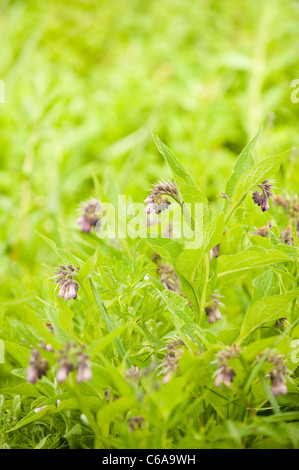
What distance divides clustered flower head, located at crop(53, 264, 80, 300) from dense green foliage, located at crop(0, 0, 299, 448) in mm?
19

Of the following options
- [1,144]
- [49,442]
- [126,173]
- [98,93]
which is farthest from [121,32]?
[49,442]

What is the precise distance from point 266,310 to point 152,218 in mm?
569

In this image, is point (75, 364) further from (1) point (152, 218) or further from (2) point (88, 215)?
(1) point (152, 218)

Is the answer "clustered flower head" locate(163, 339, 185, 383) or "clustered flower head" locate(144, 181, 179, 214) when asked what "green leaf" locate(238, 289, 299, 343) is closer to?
"clustered flower head" locate(163, 339, 185, 383)

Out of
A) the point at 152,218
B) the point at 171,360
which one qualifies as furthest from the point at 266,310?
the point at 152,218

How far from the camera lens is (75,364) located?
855 mm

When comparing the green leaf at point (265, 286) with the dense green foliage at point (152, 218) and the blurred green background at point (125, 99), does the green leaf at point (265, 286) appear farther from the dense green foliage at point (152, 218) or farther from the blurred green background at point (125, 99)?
the blurred green background at point (125, 99)

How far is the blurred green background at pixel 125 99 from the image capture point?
238 centimetres

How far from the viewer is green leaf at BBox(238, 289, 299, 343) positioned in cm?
102

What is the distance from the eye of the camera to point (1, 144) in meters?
2.75

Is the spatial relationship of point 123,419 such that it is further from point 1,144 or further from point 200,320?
point 1,144

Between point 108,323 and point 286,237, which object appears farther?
point 286,237

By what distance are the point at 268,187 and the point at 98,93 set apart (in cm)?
220

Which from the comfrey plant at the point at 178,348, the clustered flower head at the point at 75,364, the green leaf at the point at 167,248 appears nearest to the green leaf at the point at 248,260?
the comfrey plant at the point at 178,348
